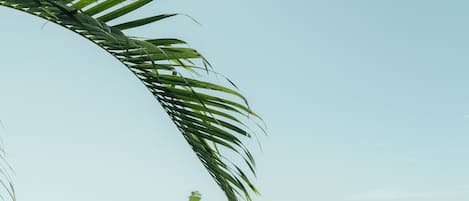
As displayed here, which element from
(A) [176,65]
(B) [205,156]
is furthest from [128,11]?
(B) [205,156]

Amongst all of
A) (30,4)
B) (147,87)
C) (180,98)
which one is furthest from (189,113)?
(30,4)

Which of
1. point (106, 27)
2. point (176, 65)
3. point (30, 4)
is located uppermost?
point (176, 65)

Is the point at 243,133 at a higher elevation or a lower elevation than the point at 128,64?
→ lower

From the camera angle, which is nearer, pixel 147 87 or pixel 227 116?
pixel 227 116

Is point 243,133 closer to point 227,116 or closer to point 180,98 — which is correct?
point 227,116

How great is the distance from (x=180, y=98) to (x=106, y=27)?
61 cm

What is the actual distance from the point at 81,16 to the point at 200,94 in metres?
0.55

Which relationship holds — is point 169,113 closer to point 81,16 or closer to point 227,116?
point 227,116

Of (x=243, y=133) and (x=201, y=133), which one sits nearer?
(x=243, y=133)

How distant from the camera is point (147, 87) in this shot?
1685 mm

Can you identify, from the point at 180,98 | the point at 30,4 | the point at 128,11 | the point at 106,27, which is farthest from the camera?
the point at 180,98

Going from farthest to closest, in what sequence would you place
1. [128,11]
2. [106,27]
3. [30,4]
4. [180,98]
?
[180,98], [128,11], [30,4], [106,27]

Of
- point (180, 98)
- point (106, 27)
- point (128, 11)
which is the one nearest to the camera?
point (106, 27)

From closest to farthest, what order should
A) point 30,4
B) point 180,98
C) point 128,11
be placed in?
point 30,4 < point 128,11 < point 180,98
